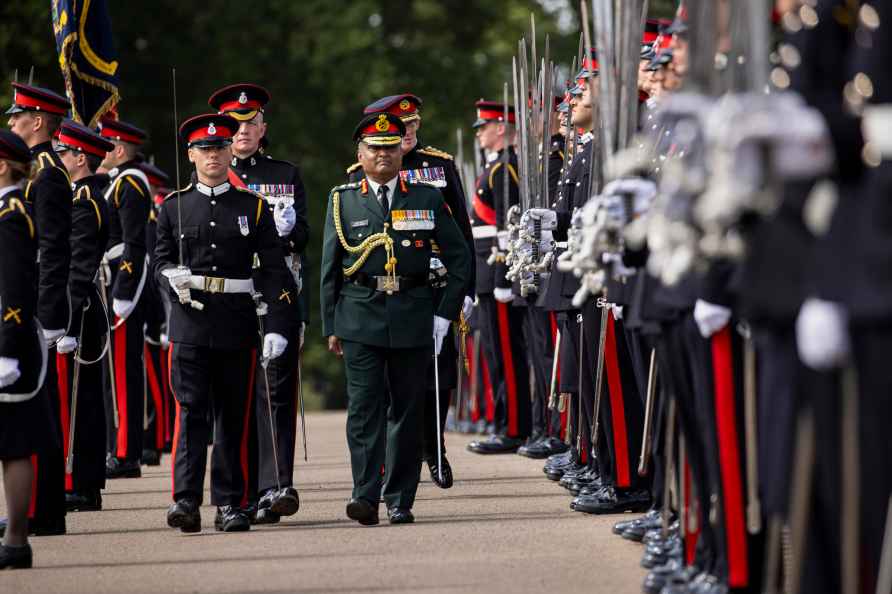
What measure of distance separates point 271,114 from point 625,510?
21.2m

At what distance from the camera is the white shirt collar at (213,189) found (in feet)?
31.1

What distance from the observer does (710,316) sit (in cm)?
643

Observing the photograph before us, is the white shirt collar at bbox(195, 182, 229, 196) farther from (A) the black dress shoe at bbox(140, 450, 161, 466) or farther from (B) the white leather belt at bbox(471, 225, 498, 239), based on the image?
(A) the black dress shoe at bbox(140, 450, 161, 466)

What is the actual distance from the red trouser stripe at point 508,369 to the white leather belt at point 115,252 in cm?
304

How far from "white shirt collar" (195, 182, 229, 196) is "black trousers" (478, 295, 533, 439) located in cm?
488

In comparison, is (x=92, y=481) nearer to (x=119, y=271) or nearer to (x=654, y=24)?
(x=119, y=271)

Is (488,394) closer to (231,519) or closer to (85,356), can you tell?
(85,356)

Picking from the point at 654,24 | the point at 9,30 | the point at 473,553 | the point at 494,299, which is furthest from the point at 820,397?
the point at 9,30

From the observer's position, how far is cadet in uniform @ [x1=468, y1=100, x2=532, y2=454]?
547 inches

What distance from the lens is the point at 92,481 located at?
10.7 meters

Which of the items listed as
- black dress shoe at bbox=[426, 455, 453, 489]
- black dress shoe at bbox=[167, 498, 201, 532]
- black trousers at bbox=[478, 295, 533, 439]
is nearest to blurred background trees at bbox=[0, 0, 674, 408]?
black trousers at bbox=[478, 295, 533, 439]

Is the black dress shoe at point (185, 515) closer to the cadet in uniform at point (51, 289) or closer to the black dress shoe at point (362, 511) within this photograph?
the cadet in uniform at point (51, 289)

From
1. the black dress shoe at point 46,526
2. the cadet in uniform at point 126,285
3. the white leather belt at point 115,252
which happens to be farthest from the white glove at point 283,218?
the white leather belt at point 115,252

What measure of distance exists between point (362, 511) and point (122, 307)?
12.2 ft
